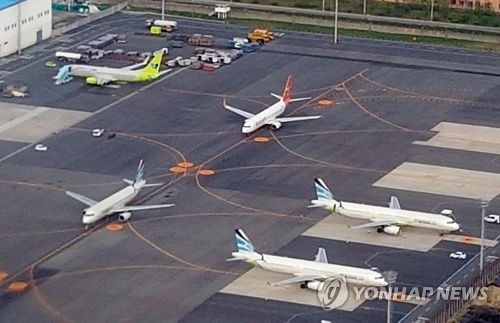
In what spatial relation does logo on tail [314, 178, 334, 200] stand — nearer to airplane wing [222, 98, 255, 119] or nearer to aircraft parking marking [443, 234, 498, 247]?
aircraft parking marking [443, 234, 498, 247]

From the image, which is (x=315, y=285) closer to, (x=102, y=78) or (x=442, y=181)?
(x=442, y=181)

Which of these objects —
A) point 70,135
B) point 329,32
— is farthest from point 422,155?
point 329,32

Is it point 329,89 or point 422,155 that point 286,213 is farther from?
point 329,89

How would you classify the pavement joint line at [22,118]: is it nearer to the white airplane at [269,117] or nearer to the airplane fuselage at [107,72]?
the airplane fuselage at [107,72]

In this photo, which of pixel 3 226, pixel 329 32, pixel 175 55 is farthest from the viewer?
pixel 329 32

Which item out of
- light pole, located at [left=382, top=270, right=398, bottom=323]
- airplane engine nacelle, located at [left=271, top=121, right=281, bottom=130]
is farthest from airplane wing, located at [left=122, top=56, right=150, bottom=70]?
light pole, located at [left=382, top=270, right=398, bottom=323]
